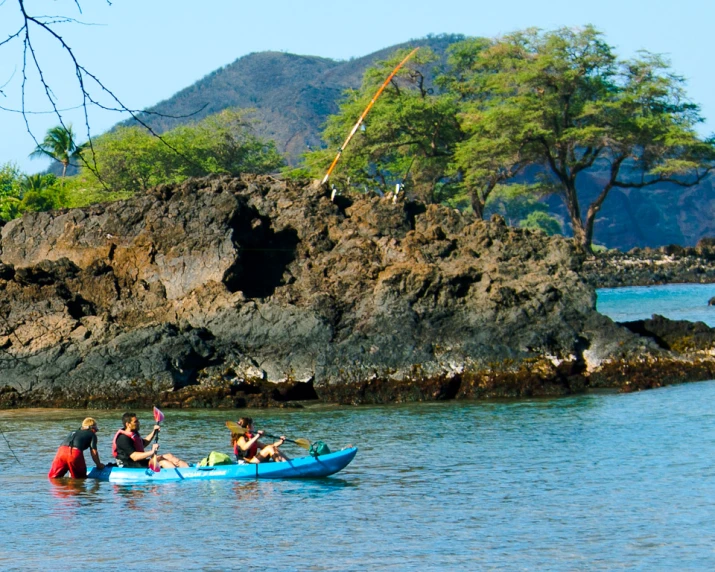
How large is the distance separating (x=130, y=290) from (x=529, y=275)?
8752 millimetres

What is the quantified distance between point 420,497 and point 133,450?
181 inches

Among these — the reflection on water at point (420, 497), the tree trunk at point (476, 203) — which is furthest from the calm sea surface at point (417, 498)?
the tree trunk at point (476, 203)

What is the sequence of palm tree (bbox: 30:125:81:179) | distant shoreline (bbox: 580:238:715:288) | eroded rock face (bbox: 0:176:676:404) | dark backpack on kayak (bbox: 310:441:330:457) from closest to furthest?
palm tree (bbox: 30:125:81:179) < dark backpack on kayak (bbox: 310:441:330:457) < eroded rock face (bbox: 0:176:676:404) < distant shoreline (bbox: 580:238:715:288)

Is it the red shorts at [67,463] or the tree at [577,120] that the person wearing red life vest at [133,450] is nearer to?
the red shorts at [67,463]

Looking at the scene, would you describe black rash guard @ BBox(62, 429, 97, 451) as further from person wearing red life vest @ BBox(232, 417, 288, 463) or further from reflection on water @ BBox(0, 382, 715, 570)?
person wearing red life vest @ BBox(232, 417, 288, 463)

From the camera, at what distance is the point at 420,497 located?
54.2 feet

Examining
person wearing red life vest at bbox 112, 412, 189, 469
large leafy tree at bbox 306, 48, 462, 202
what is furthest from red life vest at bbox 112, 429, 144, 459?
large leafy tree at bbox 306, 48, 462, 202

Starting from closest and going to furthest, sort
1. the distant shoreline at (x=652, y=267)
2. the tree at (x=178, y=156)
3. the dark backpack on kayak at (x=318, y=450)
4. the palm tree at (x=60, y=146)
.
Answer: the palm tree at (x=60, y=146), the dark backpack on kayak at (x=318, y=450), the distant shoreline at (x=652, y=267), the tree at (x=178, y=156)

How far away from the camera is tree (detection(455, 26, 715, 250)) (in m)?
64.8

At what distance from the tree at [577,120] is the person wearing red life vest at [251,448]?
156 feet

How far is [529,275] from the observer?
27016mm

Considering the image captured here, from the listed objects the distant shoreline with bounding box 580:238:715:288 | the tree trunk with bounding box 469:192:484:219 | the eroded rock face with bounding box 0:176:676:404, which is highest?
the tree trunk with bounding box 469:192:484:219

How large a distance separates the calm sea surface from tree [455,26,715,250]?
4179 centimetres

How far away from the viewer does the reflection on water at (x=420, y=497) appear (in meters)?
13.7
